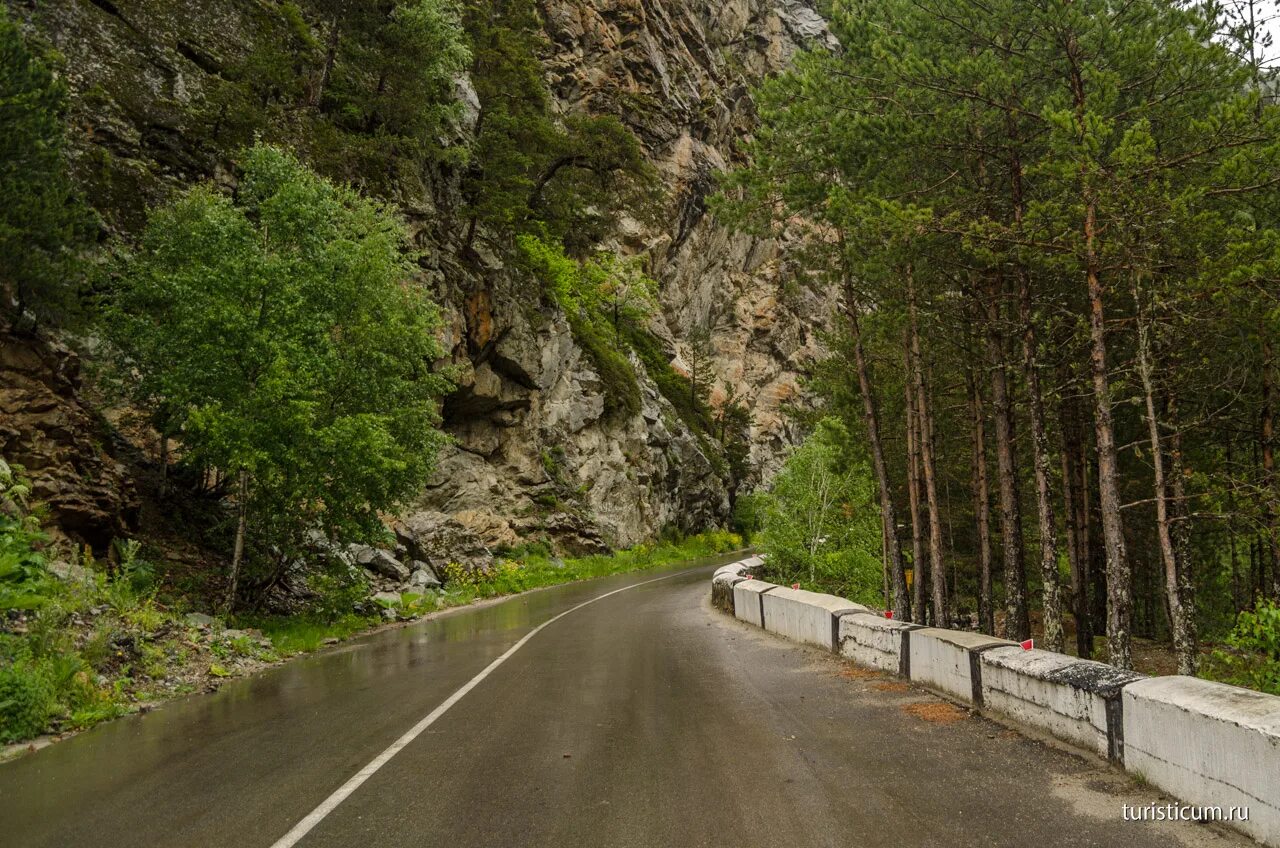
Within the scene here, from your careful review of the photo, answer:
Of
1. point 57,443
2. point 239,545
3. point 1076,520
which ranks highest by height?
point 57,443

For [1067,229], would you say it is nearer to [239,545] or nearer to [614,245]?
[239,545]

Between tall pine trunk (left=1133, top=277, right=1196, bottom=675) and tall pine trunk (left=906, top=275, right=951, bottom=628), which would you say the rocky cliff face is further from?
tall pine trunk (left=1133, top=277, right=1196, bottom=675)

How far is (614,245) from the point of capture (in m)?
Answer: 58.0

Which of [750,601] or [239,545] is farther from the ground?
[239,545]

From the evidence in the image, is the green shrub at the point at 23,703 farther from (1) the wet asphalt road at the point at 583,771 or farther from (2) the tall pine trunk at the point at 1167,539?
(2) the tall pine trunk at the point at 1167,539

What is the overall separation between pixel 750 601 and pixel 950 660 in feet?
24.4

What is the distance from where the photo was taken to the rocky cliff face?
65.8 ft

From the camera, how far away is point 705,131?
66562mm

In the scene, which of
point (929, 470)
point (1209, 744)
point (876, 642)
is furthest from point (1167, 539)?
point (1209, 744)

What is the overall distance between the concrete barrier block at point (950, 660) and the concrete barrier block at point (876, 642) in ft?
0.64

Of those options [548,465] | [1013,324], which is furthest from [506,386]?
[1013,324]

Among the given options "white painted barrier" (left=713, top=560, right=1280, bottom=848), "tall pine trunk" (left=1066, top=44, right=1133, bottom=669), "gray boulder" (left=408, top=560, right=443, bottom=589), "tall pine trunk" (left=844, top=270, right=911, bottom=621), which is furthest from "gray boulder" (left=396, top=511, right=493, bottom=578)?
"tall pine trunk" (left=1066, top=44, right=1133, bottom=669)

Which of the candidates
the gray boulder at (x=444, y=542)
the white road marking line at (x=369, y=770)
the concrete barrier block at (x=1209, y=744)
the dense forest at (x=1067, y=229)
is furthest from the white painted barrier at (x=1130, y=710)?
the gray boulder at (x=444, y=542)

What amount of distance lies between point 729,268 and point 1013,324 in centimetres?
6090
